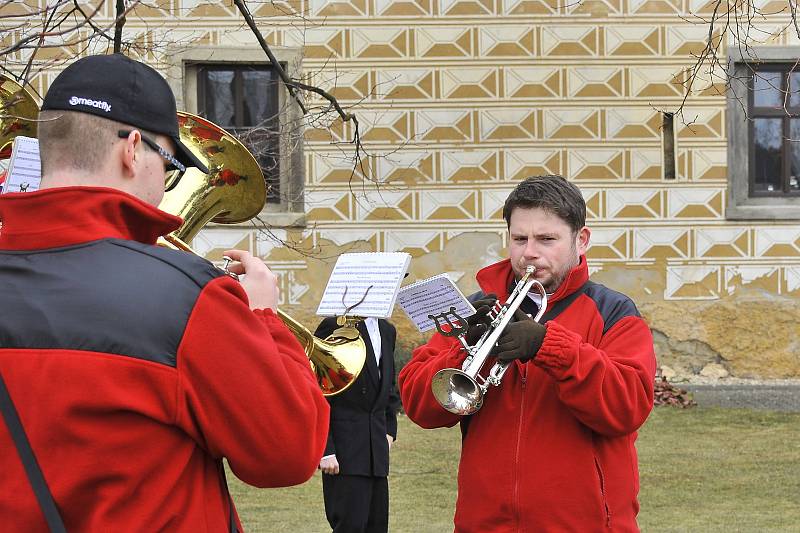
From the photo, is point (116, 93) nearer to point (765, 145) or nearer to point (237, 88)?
point (237, 88)

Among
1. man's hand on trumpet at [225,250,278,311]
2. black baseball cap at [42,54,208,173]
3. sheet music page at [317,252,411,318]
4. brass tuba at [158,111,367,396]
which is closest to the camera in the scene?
black baseball cap at [42,54,208,173]

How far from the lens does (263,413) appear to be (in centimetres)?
187

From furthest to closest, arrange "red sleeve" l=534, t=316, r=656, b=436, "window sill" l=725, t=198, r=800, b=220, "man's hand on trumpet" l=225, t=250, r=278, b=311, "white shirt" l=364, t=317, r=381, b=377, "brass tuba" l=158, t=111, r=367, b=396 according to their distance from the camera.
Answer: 1. "window sill" l=725, t=198, r=800, b=220
2. "white shirt" l=364, t=317, r=381, b=377
3. "brass tuba" l=158, t=111, r=367, b=396
4. "red sleeve" l=534, t=316, r=656, b=436
5. "man's hand on trumpet" l=225, t=250, r=278, b=311

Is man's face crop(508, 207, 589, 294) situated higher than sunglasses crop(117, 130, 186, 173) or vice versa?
sunglasses crop(117, 130, 186, 173)

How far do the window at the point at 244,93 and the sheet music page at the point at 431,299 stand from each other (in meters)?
8.22

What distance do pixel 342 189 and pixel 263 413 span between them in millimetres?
9794

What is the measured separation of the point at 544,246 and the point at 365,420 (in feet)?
10.1

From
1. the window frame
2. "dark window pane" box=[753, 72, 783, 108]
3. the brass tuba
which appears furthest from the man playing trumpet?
"dark window pane" box=[753, 72, 783, 108]

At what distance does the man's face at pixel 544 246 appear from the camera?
3.21 m

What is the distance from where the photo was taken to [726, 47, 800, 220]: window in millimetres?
11703

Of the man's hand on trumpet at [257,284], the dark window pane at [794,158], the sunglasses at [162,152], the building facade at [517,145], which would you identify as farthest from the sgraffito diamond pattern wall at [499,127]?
the sunglasses at [162,152]

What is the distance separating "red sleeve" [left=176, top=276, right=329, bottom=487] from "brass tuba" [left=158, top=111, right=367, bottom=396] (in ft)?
4.21

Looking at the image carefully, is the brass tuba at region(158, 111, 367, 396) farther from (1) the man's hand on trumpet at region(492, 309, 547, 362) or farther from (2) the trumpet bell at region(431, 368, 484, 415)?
(1) the man's hand on trumpet at region(492, 309, 547, 362)

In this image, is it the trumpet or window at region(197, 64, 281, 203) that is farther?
window at region(197, 64, 281, 203)
